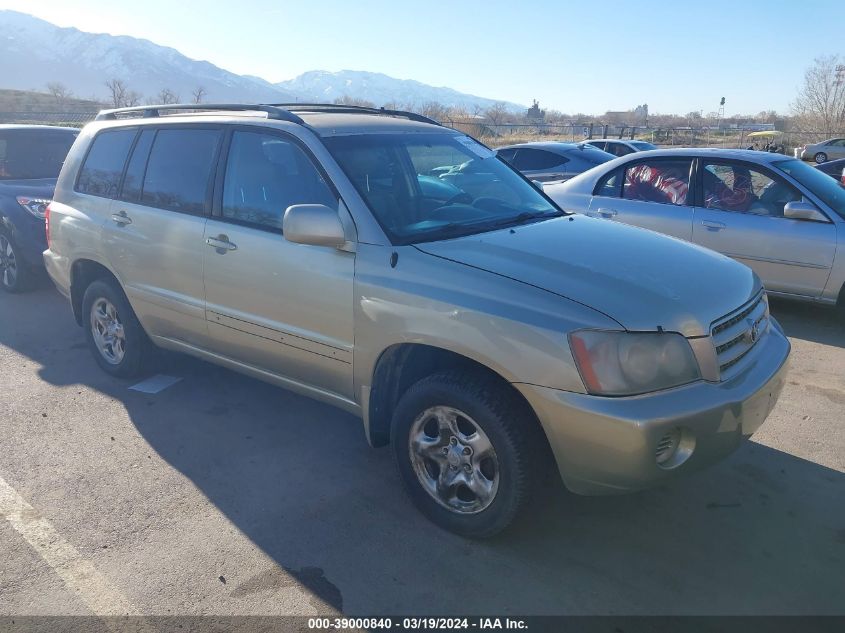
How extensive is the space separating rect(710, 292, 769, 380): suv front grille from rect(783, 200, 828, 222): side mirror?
10.7ft

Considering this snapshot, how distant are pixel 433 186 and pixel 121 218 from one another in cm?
220

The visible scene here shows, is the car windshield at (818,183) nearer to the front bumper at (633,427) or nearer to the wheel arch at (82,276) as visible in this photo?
the front bumper at (633,427)

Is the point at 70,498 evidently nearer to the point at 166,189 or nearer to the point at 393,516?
the point at 393,516

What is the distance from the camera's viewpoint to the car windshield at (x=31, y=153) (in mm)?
7758

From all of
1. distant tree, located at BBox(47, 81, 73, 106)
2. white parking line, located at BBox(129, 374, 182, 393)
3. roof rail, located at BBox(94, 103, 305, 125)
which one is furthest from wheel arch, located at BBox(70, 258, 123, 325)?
distant tree, located at BBox(47, 81, 73, 106)

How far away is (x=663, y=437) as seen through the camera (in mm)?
2613

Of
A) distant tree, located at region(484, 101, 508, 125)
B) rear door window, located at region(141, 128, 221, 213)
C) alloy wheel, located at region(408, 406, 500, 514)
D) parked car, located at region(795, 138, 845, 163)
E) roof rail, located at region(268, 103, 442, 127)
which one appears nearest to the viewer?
alloy wheel, located at region(408, 406, 500, 514)

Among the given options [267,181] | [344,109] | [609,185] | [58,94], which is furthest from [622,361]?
[58,94]

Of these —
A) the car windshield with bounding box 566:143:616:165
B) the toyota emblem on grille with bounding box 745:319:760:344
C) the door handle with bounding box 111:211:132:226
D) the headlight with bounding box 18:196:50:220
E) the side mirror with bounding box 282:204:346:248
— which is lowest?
the headlight with bounding box 18:196:50:220

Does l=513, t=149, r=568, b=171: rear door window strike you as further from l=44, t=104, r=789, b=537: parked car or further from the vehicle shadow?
l=44, t=104, r=789, b=537: parked car

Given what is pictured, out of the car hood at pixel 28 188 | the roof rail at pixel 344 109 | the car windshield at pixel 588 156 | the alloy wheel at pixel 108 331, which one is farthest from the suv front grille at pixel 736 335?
the car windshield at pixel 588 156

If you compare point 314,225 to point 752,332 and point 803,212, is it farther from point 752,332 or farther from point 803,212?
point 803,212

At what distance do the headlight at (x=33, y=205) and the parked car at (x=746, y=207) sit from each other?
18.7 ft

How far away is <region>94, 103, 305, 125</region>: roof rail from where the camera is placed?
383 cm
